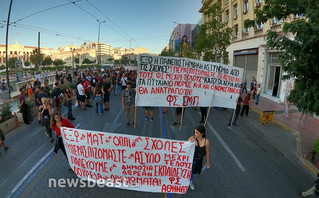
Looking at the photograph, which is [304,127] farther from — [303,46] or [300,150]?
[303,46]

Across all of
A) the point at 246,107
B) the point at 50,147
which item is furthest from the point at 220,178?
the point at 246,107

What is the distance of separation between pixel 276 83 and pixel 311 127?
8464 mm

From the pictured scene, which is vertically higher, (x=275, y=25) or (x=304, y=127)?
(x=275, y=25)

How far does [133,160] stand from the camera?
374 centimetres

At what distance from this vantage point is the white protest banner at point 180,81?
22.8ft

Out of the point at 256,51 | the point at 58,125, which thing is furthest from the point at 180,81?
the point at 256,51

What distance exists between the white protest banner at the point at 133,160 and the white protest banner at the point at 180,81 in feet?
10.9

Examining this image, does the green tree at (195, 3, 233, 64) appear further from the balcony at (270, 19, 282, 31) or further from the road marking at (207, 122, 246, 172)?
the road marking at (207, 122, 246, 172)

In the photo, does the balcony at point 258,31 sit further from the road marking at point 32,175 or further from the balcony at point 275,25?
the road marking at point 32,175

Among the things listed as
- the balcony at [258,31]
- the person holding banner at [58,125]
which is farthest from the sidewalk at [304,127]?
the balcony at [258,31]

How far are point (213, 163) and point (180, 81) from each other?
3242 mm

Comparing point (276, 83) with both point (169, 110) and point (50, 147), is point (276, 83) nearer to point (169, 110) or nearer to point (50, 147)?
point (169, 110)

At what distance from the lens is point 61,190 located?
3.96 m

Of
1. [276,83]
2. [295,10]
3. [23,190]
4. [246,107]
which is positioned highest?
[295,10]
